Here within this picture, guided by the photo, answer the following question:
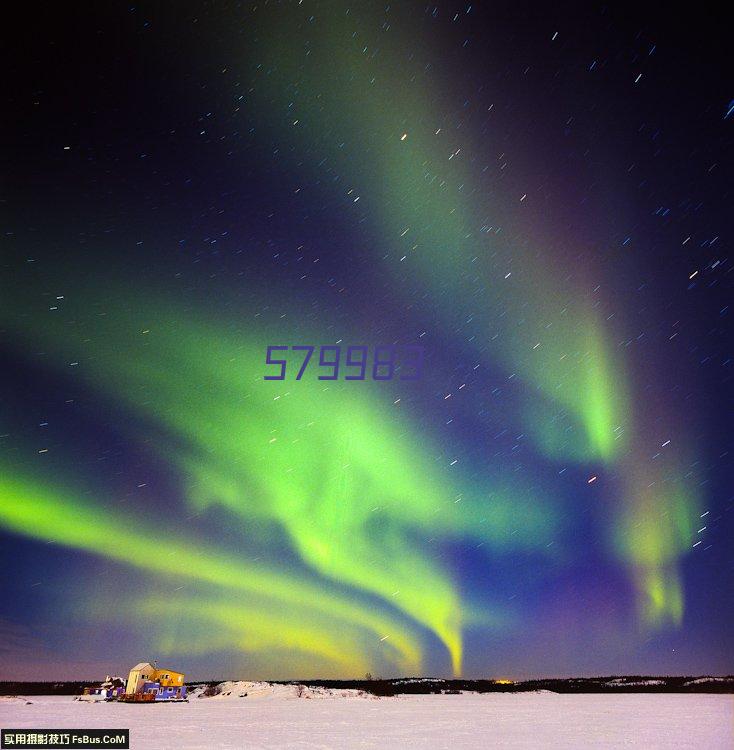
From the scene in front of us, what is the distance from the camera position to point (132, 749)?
8.49 metres

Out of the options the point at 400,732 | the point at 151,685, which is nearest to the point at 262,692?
the point at 151,685

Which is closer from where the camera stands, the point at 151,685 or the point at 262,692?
the point at 151,685

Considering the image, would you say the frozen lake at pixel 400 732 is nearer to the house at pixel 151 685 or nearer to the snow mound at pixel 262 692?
the house at pixel 151 685

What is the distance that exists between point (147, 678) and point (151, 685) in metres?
0.27

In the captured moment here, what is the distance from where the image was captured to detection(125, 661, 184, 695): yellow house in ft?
68.9

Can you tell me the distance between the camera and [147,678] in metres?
21.7

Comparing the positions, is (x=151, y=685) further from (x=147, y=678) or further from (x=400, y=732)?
(x=400, y=732)

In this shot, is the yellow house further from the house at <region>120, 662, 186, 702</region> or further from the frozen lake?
the frozen lake

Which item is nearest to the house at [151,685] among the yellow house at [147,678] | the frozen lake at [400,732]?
the yellow house at [147,678]

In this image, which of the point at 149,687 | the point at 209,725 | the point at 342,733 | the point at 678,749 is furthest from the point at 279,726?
the point at 149,687

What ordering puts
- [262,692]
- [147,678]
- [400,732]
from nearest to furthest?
[400,732] → [147,678] → [262,692]

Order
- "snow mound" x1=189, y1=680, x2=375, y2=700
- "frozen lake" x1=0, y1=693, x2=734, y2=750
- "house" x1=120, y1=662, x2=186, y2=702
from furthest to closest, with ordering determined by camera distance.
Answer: "snow mound" x1=189, y1=680, x2=375, y2=700 → "house" x1=120, y1=662, x2=186, y2=702 → "frozen lake" x1=0, y1=693, x2=734, y2=750

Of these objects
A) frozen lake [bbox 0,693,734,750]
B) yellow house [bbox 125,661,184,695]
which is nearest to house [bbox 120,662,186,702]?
yellow house [bbox 125,661,184,695]

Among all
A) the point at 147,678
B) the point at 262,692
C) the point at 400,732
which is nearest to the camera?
the point at 400,732
